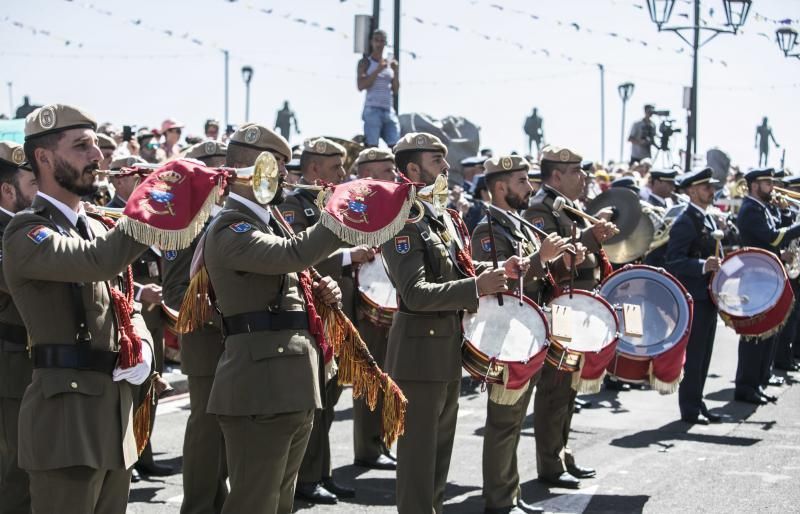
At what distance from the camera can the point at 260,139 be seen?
194 inches

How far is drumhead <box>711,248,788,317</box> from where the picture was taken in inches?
382

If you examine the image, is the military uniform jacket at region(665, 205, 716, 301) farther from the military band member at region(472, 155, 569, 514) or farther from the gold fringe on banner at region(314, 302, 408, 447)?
the gold fringe on banner at region(314, 302, 408, 447)

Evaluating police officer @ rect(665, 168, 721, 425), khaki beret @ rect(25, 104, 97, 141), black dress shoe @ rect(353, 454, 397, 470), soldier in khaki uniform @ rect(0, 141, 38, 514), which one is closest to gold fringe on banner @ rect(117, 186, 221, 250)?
khaki beret @ rect(25, 104, 97, 141)

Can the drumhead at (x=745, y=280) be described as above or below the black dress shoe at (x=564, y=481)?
above

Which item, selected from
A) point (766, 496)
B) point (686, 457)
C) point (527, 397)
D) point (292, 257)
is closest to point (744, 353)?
point (686, 457)

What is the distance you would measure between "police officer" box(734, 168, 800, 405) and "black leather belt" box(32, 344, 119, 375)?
8.03m

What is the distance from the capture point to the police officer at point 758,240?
430 inches

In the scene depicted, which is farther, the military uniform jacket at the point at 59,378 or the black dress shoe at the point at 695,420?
the black dress shoe at the point at 695,420

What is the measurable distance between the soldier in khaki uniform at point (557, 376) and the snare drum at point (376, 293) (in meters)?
1.15

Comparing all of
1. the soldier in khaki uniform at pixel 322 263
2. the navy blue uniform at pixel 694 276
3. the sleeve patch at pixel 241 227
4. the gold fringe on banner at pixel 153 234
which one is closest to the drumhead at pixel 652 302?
the navy blue uniform at pixel 694 276

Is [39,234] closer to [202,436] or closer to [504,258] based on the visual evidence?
[202,436]

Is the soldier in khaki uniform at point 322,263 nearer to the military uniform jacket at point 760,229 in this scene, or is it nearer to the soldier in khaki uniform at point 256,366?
the soldier in khaki uniform at point 256,366

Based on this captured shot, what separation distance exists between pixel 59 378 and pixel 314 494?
10.9 feet

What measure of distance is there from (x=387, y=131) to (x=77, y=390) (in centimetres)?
1072
